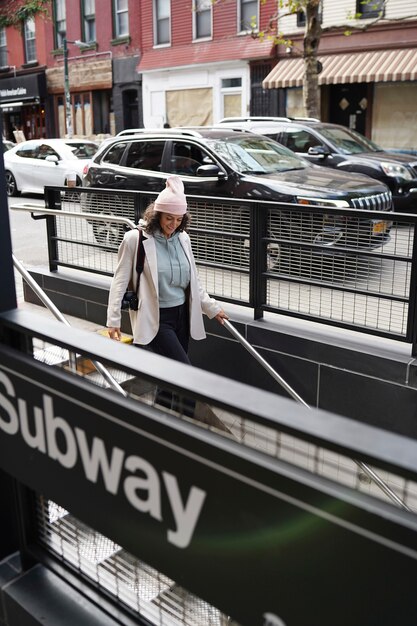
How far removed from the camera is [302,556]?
1.53 metres

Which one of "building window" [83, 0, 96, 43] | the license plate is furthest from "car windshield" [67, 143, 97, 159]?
"building window" [83, 0, 96, 43]

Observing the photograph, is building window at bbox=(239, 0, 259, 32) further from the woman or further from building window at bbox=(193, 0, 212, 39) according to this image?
the woman

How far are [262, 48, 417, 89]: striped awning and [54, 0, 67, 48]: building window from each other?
12.8 m

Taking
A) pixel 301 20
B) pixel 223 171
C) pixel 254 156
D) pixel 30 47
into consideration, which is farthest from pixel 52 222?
pixel 30 47

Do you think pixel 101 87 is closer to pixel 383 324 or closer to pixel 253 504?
pixel 383 324

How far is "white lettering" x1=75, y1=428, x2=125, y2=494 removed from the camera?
1937 millimetres

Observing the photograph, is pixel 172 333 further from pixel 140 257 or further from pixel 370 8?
pixel 370 8

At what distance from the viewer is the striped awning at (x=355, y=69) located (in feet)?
62.0

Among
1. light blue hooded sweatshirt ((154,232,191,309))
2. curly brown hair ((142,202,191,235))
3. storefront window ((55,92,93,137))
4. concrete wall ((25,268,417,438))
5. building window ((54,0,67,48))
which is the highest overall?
building window ((54,0,67,48))

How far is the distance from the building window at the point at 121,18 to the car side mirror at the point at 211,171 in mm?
20717

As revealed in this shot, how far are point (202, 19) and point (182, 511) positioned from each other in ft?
83.1

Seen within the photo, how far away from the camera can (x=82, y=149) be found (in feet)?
55.9

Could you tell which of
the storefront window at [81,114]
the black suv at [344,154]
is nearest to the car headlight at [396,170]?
the black suv at [344,154]

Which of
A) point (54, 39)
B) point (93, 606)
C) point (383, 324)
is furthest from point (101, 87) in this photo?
A: point (93, 606)
